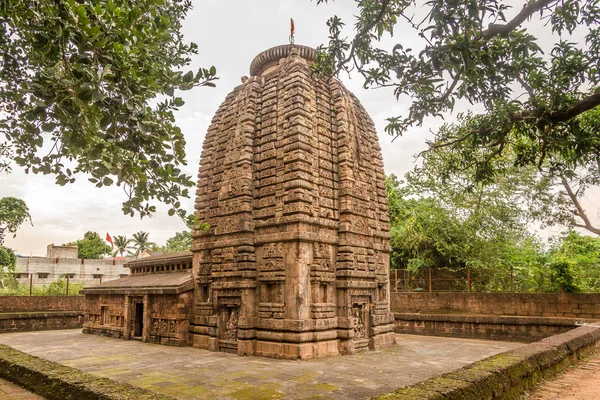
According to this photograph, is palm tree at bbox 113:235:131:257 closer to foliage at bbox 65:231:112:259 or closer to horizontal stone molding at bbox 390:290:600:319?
foliage at bbox 65:231:112:259

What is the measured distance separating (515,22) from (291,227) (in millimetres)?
6196

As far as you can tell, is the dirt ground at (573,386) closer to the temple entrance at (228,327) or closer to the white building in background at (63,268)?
the temple entrance at (228,327)

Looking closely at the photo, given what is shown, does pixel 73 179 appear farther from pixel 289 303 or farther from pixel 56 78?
pixel 289 303

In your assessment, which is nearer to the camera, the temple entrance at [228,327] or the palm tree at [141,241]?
the temple entrance at [228,327]

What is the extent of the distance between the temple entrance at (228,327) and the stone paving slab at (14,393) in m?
4.89

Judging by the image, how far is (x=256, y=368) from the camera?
8.27 meters

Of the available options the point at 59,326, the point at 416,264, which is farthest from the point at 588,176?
the point at 59,326

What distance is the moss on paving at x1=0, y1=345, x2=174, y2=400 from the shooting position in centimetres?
461

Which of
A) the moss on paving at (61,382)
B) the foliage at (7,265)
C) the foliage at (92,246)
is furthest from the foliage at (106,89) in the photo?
the foliage at (92,246)

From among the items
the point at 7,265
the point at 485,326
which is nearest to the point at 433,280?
the point at 485,326

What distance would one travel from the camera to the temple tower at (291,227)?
384 inches

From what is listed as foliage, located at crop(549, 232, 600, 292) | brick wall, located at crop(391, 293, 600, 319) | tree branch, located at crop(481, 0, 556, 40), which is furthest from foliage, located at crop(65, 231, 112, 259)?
tree branch, located at crop(481, 0, 556, 40)

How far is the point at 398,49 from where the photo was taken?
6406 mm

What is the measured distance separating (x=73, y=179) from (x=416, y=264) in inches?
664
